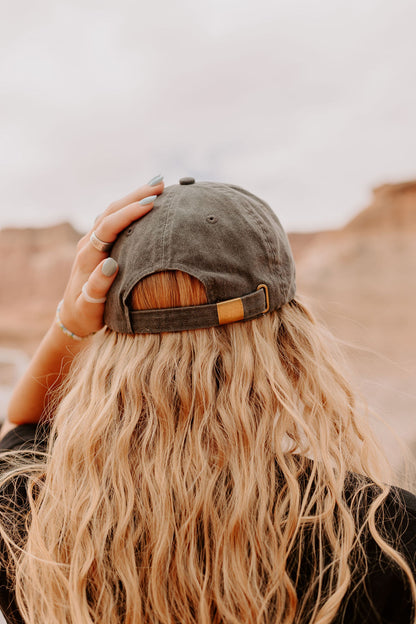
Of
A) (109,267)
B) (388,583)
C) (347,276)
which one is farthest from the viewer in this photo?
(347,276)

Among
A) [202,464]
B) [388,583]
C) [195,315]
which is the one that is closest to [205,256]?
[195,315]

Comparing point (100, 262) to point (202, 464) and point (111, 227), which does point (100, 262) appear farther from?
point (202, 464)

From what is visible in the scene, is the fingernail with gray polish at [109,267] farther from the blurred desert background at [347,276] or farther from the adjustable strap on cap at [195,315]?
the blurred desert background at [347,276]

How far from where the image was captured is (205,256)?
2.51ft

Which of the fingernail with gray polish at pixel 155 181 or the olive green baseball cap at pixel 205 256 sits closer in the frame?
the olive green baseball cap at pixel 205 256

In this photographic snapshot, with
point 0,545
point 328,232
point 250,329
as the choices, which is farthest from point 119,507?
point 328,232

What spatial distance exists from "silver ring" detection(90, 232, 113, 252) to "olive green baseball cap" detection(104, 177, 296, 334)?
44 millimetres

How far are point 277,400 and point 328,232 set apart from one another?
1952 centimetres

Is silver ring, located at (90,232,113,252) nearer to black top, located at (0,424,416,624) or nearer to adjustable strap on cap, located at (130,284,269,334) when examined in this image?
adjustable strap on cap, located at (130,284,269,334)

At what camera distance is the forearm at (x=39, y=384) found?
1.14 m

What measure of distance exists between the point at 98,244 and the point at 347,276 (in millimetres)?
15879

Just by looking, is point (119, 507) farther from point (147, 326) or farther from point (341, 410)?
point (341, 410)

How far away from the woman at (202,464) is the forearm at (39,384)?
29 cm

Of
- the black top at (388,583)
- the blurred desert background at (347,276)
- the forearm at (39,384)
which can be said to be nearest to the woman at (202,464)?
the black top at (388,583)
